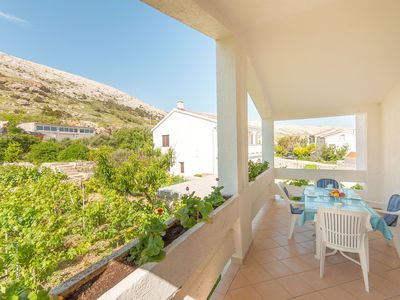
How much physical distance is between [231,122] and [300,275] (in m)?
1.87

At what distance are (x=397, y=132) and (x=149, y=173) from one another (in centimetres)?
595

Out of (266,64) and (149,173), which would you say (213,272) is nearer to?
(266,64)

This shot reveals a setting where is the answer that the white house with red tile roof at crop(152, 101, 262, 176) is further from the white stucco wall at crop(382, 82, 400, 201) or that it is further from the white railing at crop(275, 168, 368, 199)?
the white stucco wall at crop(382, 82, 400, 201)

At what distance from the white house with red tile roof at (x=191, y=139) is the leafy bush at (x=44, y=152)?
21.3ft

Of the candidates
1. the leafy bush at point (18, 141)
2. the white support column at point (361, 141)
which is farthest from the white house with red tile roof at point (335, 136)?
the leafy bush at point (18, 141)

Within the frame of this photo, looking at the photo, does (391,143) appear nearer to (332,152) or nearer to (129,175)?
(129,175)

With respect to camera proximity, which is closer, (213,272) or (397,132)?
(213,272)

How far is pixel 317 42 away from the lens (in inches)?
104

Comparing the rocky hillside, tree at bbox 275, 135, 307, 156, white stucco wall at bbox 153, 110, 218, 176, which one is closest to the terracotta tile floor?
the rocky hillside

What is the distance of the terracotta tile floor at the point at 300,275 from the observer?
6.22ft

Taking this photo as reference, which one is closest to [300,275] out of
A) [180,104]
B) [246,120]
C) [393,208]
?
[393,208]

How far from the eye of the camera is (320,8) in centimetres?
207

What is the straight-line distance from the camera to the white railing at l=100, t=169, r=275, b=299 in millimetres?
902

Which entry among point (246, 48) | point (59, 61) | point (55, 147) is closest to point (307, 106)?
point (246, 48)
